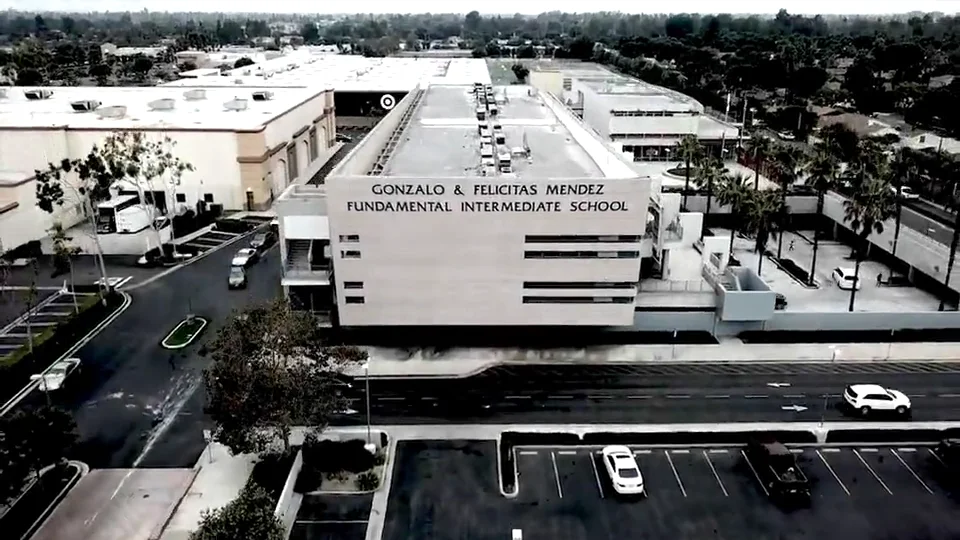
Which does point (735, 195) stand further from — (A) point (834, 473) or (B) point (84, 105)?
(B) point (84, 105)

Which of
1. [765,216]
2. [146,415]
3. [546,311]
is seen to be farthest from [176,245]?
[765,216]

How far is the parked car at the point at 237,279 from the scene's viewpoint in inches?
2505

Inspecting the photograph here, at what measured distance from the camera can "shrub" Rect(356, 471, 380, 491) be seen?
37.3 m

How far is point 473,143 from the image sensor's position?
67.1 metres

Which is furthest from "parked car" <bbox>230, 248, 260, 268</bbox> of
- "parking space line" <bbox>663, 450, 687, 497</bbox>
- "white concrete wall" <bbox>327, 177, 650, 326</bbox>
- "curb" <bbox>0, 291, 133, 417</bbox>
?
"parking space line" <bbox>663, 450, 687, 497</bbox>

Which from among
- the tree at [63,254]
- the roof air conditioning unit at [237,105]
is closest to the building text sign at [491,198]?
the tree at [63,254]

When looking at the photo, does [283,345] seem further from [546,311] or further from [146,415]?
[546,311]

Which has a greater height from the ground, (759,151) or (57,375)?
(759,151)

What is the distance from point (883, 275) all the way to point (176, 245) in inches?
2644

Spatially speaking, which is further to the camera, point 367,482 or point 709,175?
point 709,175

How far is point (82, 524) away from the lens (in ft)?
113

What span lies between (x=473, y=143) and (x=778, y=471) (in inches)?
1555

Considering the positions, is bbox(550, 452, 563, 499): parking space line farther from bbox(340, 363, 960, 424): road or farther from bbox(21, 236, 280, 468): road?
bbox(21, 236, 280, 468): road

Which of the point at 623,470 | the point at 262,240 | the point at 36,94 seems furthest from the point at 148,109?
the point at 623,470
